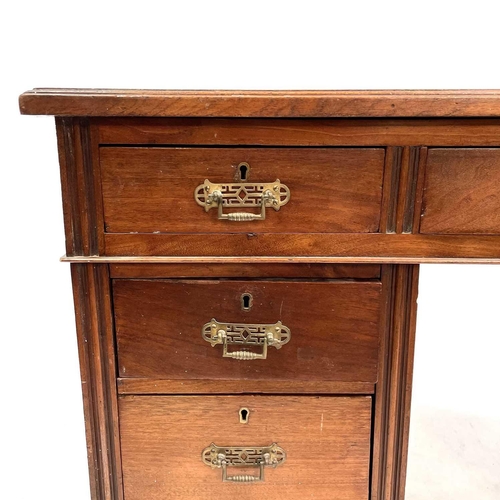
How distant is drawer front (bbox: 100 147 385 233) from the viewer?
0.91 m

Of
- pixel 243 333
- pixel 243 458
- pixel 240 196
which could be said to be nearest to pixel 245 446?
pixel 243 458

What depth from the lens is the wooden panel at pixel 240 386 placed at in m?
1.03

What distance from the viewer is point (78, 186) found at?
0.92 metres

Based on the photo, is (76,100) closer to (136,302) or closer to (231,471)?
(136,302)

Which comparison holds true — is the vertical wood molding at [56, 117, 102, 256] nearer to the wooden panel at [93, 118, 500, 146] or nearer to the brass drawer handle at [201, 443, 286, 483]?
the wooden panel at [93, 118, 500, 146]

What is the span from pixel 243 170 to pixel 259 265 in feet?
0.54

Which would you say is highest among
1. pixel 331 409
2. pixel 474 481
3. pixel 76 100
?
pixel 76 100

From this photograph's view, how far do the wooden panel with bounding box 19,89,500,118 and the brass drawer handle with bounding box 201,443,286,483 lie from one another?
59cm

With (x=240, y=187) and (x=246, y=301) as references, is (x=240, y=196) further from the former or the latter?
(x=246, y=301)

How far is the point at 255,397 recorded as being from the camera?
1.04 meters

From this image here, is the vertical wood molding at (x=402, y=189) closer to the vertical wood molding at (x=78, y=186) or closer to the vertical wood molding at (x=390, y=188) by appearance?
the vertical wood molding at (x=390, y=188)

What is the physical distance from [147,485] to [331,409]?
0.37 meters

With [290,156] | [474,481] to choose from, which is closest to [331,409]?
[290,156]

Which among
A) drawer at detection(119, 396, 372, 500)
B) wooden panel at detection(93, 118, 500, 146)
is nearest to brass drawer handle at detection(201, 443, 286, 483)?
drawer at detection(119, 396, 372, 500)
